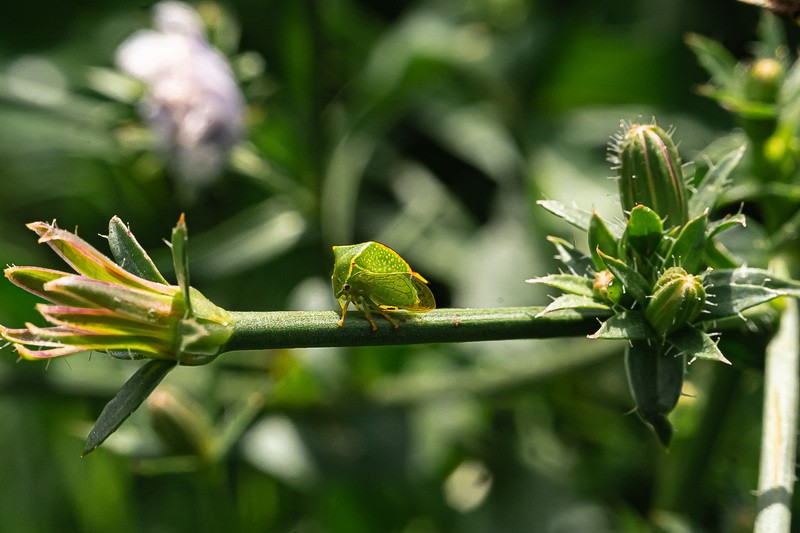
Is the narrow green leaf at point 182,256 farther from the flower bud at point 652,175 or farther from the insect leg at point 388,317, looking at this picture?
the flower bud at point 652,175

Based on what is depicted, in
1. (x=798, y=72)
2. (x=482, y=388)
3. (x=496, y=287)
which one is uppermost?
(x=798, y=72)

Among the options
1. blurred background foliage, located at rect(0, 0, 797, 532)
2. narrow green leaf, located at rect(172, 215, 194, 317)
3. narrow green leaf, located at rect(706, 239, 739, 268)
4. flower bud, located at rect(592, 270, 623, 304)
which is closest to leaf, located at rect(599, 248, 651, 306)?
flower bud, located at rect(592, 270, 623, 304)

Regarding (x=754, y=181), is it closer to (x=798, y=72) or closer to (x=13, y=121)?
(x=798, y=72)

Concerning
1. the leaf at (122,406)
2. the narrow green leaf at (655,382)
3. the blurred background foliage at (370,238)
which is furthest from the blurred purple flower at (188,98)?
the narrow green leaf at (655,382)

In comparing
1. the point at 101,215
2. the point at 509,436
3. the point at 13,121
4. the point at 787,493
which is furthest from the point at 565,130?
the point at 787,493

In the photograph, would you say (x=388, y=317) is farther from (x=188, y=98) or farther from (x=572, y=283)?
(x=188, y=98)

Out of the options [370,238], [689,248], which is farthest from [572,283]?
[370,238]
